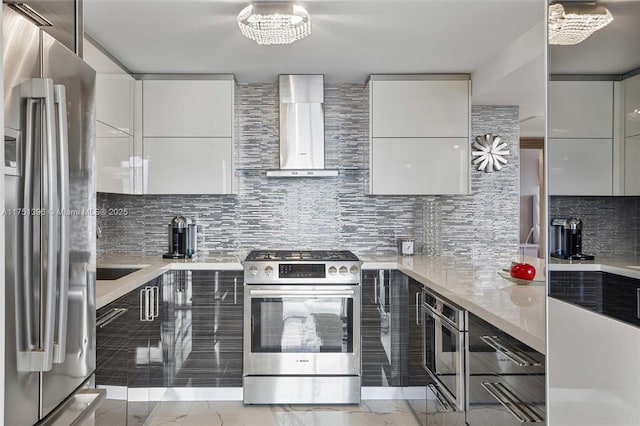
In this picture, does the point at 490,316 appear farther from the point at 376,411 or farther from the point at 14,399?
the point at 376,411

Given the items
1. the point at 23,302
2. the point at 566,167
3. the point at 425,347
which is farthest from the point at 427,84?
the point at 23,302

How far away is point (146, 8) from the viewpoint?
99.0 inches

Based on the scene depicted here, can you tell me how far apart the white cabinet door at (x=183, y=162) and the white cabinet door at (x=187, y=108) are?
6 centimetres

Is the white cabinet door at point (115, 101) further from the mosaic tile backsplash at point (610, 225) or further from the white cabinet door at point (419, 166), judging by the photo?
the mosaic tile backsplash at point (610, 225)

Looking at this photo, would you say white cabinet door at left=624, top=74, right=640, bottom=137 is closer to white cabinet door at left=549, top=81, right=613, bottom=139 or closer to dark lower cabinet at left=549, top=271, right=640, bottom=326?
white cabinet door at left=549, top=81, right=613, bottom=139

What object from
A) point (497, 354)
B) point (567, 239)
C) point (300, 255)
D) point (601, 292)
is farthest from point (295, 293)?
point (601, 292)

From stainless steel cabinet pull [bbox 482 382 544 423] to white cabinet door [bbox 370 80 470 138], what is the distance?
87.3 inches

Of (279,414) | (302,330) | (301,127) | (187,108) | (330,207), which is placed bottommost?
(279,414)

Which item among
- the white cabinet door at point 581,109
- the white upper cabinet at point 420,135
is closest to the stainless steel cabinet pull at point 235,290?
the white upper cabinet at point 420,135

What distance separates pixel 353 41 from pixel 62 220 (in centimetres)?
208

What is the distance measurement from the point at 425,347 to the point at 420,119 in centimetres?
168

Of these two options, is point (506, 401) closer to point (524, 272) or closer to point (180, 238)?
point (524, 272)

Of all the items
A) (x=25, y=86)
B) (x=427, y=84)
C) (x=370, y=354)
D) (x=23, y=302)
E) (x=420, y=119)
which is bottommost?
(x=370, y=354)

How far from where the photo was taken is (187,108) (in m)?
3.71
